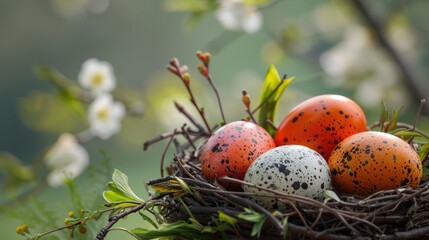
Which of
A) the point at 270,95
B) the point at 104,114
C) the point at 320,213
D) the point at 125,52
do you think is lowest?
the point at 320,213

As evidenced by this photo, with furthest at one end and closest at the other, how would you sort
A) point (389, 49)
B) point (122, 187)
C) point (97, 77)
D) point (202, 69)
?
1. point (389, 49)
2. point (97, 77)
3. point (202, 69)
4. point (122, 187)

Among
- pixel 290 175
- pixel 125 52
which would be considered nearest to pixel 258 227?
pixel 290 175

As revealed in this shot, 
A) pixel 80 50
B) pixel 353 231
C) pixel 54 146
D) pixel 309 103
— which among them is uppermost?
pixel 80 50

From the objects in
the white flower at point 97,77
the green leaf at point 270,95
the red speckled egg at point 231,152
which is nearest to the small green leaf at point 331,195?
the red speckled egg at point 231,152

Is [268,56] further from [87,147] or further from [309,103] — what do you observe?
[87,147]

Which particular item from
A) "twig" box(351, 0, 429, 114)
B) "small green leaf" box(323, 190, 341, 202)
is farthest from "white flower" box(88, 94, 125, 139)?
"small green leaf" box(323, 190, 341, 202)

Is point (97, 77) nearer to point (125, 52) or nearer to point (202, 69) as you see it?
point (202, 69)

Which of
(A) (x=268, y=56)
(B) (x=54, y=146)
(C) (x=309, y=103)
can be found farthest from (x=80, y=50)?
(C) (x=309, y=103)
